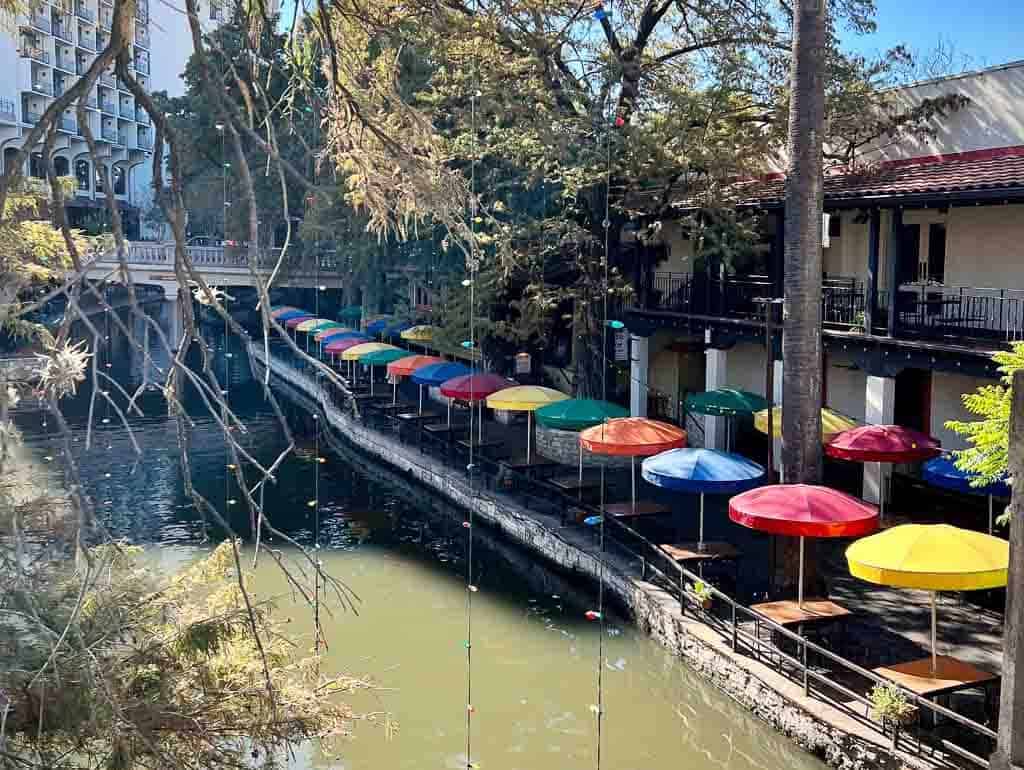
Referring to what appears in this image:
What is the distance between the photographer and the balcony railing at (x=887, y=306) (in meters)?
18.9

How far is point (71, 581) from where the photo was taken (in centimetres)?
668

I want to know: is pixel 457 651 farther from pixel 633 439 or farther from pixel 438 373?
pixel 438 373

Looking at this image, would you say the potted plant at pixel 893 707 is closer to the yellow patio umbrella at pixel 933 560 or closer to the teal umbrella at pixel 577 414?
the yellow patio umbrella at pixel 933 560

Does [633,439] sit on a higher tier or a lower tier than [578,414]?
lower

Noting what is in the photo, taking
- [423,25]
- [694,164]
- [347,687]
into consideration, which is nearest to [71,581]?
[347,687]

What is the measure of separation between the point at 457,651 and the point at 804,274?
687 centimetres

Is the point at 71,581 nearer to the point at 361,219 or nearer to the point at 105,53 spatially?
the point at 105,53

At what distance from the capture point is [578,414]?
21109 millimetres

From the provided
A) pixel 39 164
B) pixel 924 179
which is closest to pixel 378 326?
pixel 924 179

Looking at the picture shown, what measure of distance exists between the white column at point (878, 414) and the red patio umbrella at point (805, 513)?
6.21 m

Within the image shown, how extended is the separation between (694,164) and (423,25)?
654 inches

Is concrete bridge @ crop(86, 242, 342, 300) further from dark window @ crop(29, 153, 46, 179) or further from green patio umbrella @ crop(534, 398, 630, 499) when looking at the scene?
green patio umbrella @ crop(534, 398, 630, 499)

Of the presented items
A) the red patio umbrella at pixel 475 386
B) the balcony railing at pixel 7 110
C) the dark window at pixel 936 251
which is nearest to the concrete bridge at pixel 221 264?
the balcony railing at pixel 7 110

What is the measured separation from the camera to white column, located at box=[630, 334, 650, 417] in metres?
28.0
